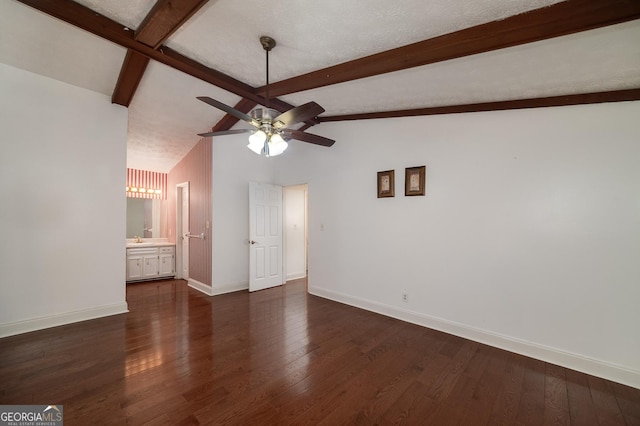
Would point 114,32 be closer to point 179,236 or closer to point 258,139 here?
point 258,139

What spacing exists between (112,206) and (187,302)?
1.84 metres

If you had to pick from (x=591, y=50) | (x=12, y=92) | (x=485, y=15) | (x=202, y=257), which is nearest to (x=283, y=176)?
(x=202, y=257)

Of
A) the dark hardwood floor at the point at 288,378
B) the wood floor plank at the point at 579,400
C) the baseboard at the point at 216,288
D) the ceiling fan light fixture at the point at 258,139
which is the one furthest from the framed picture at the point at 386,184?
the baseboard at the point at 216,288

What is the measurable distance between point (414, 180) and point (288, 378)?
272cm

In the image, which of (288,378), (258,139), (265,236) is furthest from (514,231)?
(265,236)

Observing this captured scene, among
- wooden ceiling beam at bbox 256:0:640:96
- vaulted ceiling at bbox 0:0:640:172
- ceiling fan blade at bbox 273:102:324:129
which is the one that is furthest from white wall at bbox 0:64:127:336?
wooden ceiling beam at bbox 256:0:640:96

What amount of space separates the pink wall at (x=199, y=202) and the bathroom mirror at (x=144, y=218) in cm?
112

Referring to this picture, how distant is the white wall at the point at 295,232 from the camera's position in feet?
18.6

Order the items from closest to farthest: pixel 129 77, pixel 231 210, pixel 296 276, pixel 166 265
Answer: pixel 129 77 → pixel 231 210 → pixel 166 265 → pixel 296 276

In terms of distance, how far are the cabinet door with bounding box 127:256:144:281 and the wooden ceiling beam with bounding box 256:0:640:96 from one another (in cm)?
539

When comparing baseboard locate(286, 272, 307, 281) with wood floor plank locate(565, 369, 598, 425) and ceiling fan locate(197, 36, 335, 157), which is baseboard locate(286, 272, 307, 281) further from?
wood floor plank locate(565, 369, 598, 425)

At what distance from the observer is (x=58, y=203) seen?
3.20 metres

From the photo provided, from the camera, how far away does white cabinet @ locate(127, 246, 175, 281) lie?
209 inches

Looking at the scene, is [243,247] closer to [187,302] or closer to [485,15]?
[187,302]
